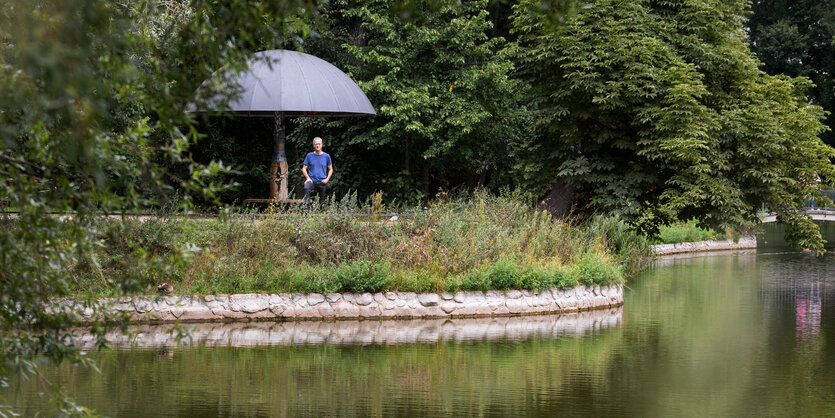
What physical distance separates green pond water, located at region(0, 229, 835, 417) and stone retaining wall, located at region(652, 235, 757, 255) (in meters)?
12.5

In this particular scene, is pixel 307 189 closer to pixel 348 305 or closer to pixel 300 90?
pixel 300 90

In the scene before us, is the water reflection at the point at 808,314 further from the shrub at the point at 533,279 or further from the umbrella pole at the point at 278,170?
the umbrella pole at the point at 278,170

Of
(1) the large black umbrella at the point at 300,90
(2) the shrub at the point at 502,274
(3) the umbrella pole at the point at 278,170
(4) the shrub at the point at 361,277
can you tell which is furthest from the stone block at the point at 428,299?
(3) the umbrella pole at the point at 278,170

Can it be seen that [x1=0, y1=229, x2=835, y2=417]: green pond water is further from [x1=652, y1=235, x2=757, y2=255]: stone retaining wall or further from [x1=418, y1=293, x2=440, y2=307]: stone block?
[x1=652, y1=235, x2=757, y2=255]: stone retaining wall

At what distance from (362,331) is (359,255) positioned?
2000 mm

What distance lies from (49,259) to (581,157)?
15.3 metres

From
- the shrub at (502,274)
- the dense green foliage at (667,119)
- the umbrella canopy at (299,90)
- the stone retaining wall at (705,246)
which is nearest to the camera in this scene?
the shrub at (502,274)

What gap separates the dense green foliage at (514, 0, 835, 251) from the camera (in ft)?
58.5

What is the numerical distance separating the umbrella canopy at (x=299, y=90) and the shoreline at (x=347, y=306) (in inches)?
206

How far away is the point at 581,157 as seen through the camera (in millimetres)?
19203

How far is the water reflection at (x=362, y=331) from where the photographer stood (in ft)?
40.3

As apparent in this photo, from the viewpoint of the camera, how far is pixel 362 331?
13258 mm

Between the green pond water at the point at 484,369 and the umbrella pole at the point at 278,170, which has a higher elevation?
the umbrella pole at the point at 278,170

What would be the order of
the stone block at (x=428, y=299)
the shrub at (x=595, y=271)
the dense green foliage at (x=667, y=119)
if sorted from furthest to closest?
1. the dense green foliage at (x=667, y=119)
2. the shrub at (x=595, y=271)
3. the stone block at (x=428, y=299)
